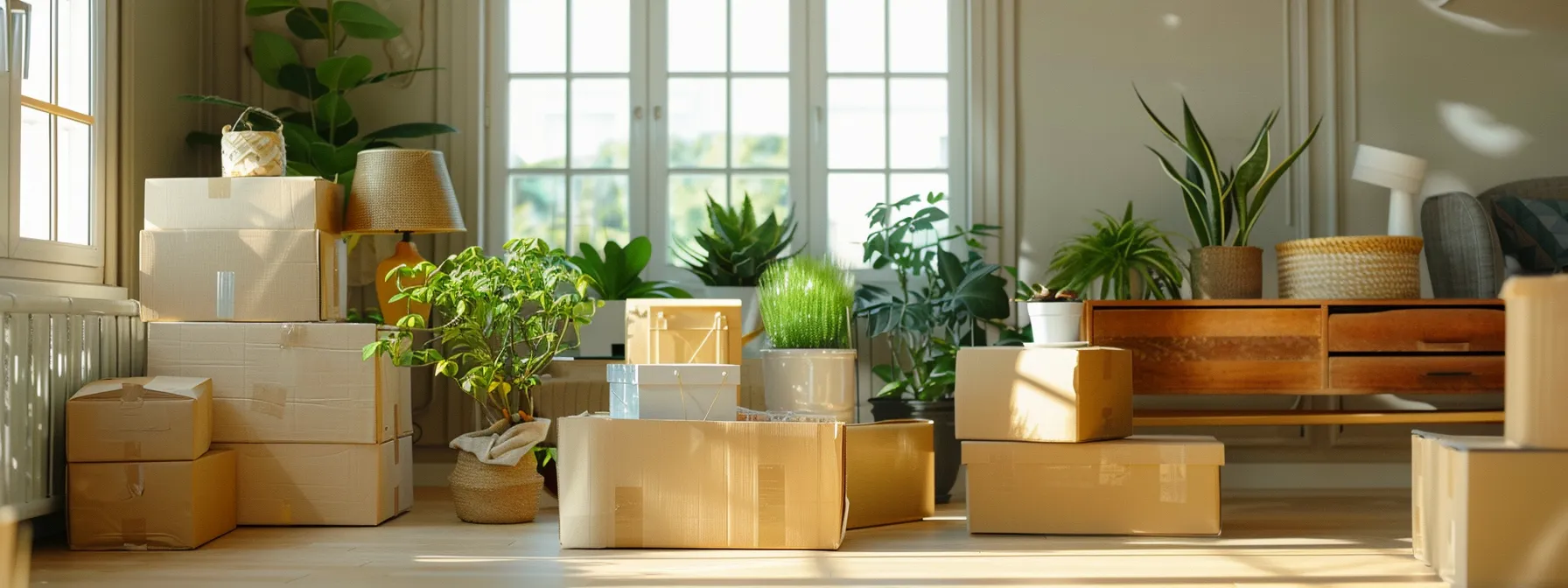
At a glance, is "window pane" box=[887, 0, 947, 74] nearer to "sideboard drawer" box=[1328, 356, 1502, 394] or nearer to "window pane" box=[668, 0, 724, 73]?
"window pane" box=[668, 0, 724, 73]

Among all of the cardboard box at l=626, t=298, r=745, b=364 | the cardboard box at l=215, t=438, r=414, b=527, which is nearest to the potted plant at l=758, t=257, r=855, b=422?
the cardboard box at l=626, t=298, r=745, b=364

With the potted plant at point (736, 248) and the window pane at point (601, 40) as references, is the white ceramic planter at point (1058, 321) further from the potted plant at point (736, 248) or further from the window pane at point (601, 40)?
the window pane at point (601, 40)

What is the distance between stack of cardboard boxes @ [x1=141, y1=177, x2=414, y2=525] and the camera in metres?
3.26

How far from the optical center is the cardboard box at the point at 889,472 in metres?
3.28

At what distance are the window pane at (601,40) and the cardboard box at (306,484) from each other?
166cm

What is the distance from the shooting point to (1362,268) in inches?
145

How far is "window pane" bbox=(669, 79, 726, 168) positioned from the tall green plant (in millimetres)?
1007

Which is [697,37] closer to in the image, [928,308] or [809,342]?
[928,308]

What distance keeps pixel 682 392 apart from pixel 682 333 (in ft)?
0.59

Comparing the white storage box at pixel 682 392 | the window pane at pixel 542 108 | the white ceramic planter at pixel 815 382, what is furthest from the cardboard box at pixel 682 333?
the window pane at pixel 542 108

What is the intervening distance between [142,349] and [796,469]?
1819mm

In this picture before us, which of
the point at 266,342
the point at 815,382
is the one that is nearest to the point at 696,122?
the point at 815,382

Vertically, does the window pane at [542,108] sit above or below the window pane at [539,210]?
above

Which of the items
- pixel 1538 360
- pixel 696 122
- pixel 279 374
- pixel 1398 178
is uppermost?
pixel 696 122
